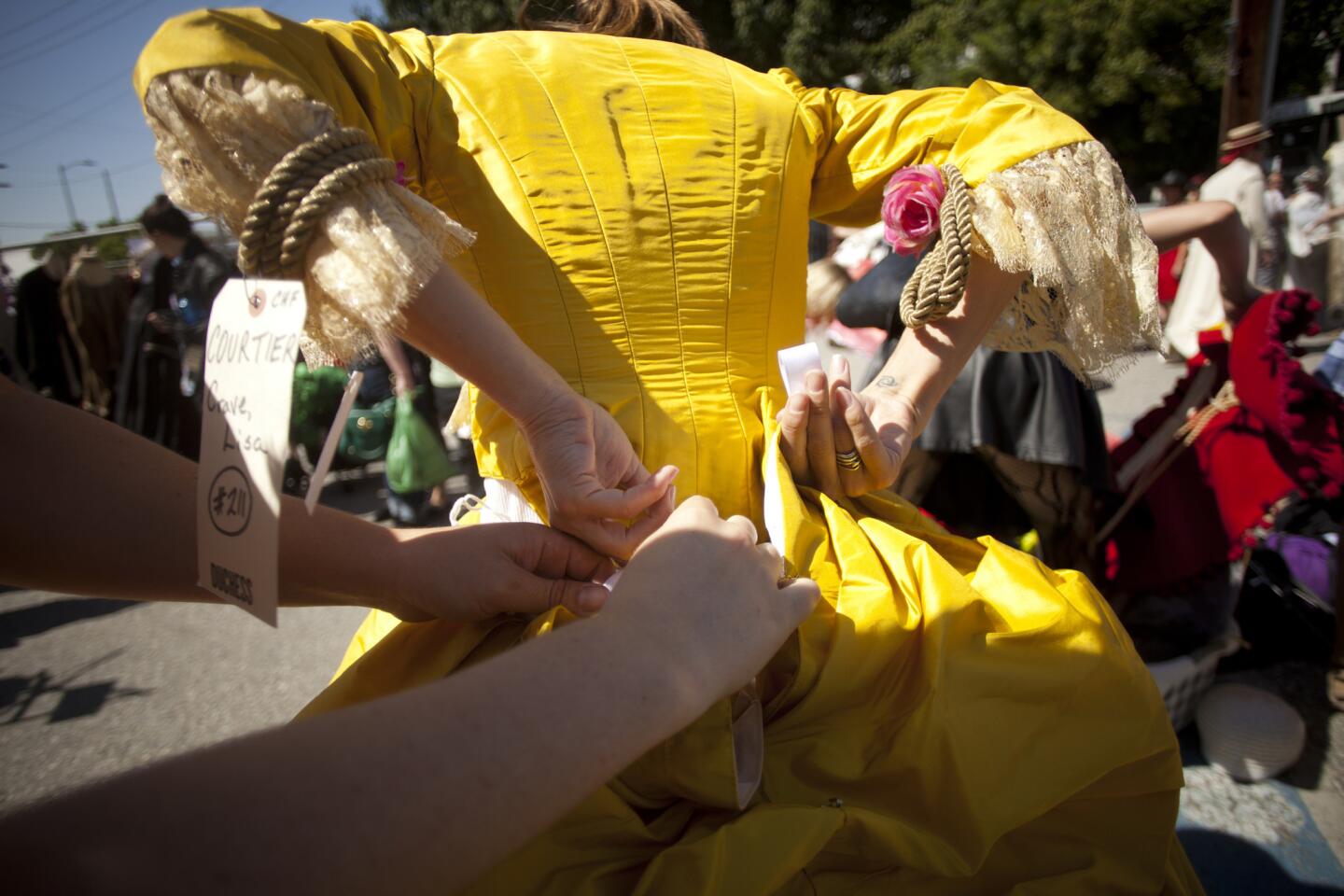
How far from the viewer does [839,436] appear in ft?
3.22

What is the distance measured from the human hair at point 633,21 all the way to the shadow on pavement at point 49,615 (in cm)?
345

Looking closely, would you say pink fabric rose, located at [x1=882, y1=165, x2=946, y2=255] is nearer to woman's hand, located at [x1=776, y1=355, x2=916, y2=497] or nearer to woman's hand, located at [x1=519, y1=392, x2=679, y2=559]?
woman's hand, located at [x1=776, y1=355, x2=916, y2=497]

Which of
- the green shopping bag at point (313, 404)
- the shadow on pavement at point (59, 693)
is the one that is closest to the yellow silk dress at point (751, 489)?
the shadow on pavement at point (59, 693)

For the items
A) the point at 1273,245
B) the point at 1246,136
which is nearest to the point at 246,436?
the point at 1246,136

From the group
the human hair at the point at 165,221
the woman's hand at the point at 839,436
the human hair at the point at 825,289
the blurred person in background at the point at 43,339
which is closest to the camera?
the woman's hand at the point at 839,436

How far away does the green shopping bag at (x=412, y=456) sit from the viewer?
13.2 feet

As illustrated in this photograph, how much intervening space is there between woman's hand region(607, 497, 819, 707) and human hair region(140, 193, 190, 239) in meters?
4.71

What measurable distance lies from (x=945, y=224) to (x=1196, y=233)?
111cm

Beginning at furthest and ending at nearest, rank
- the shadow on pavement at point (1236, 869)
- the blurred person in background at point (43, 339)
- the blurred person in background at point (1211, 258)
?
the blurred person in background at point (43, 339), the blurred person in background at point (1211, 258), the shadow on pavement at point (1236, 869)

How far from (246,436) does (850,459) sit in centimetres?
67

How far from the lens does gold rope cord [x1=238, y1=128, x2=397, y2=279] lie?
71 centimetres

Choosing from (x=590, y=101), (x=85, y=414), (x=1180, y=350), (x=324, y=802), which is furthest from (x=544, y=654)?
(x=1180, y=350)

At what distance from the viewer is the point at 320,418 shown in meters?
4.66

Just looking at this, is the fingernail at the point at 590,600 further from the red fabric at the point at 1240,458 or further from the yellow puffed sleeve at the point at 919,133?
the red fabric at the point at 1240,458
